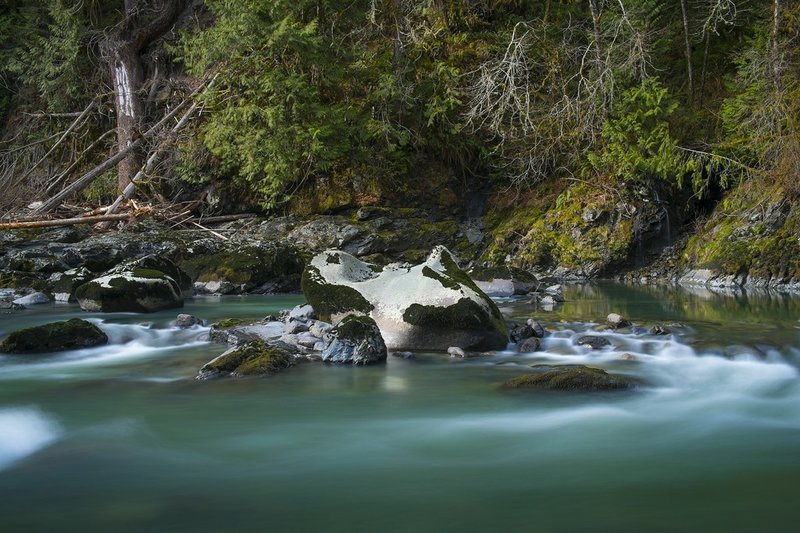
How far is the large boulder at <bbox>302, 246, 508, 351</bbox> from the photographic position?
6812 mm

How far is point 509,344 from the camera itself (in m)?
7.09

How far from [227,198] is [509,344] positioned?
39.7ft

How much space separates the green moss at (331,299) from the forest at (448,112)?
22.4 ft

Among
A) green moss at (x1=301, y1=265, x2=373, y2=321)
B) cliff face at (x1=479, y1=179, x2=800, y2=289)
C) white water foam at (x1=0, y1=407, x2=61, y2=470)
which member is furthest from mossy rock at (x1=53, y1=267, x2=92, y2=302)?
cliff face at (x1=479, y1=179, x2=800, y2=289)

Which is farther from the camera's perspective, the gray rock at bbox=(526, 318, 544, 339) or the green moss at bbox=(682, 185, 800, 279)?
the green moss at bbox=(682, 185, 800, 279)

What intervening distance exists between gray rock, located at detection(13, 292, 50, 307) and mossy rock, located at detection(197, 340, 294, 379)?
641 cm

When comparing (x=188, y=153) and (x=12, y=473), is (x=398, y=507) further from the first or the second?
(x=188, y=153)

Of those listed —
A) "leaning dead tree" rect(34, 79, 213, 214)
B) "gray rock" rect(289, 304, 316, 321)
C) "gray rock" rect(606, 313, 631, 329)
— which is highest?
"leaning dead tree" rect(34, 79, 213, 214)

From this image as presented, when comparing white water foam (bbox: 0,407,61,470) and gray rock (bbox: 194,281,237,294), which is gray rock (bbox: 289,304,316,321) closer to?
white water foam (bbox: 0,407,61,470)

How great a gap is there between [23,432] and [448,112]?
14109 millimetres

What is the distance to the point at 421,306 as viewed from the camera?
22.6 feet

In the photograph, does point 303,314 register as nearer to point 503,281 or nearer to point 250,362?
point 250,362

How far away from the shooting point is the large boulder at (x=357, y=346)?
20.4 ft

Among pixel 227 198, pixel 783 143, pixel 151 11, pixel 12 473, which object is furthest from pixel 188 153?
pixel 12 473
